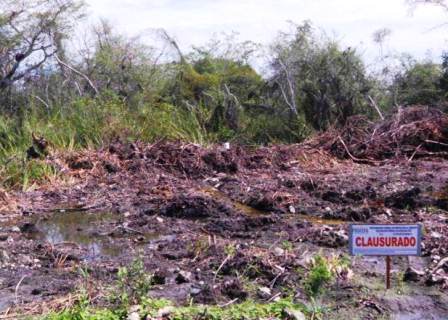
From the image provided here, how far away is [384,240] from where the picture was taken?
4672 millimetres

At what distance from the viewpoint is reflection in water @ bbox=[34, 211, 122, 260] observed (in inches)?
259

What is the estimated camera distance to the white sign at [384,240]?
4668mm

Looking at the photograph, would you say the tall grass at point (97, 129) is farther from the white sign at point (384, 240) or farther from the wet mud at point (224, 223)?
the white sign at point (384, 240)

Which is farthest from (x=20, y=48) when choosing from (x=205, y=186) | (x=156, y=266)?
(x=156, y=266)

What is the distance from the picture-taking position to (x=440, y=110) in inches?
521

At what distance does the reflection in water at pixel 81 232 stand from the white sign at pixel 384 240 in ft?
8.41

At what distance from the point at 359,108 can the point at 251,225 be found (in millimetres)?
8136

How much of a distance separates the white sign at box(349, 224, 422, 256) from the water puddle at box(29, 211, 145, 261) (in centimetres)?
255

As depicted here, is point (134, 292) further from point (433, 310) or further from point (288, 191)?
point (288, 191)

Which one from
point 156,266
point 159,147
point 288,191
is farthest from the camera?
point 159,147

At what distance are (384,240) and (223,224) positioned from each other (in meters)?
2.81

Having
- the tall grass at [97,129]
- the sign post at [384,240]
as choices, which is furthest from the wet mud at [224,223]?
the tall grass at [97,129]

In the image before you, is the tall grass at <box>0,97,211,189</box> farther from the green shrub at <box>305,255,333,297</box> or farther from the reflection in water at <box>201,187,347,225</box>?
the green shrub at <box>305,255,333,297</box>

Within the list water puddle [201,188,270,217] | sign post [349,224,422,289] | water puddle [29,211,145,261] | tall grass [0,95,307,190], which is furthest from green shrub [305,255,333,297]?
tall grass [0,95,307,190]
